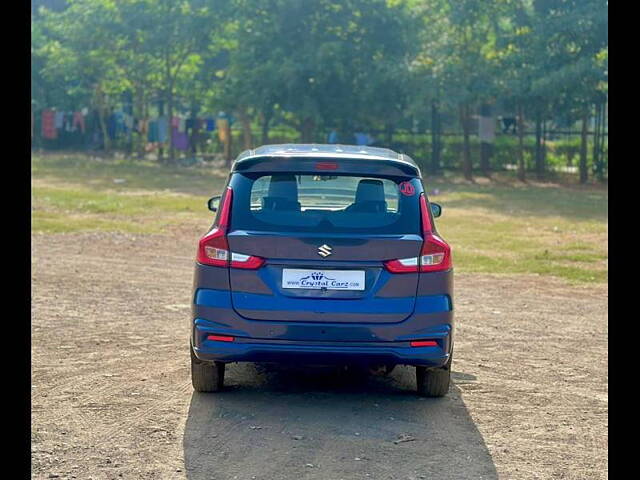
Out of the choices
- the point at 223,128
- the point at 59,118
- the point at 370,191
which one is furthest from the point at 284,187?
the point at 59,118

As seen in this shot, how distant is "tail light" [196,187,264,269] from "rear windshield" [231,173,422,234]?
0.21ft

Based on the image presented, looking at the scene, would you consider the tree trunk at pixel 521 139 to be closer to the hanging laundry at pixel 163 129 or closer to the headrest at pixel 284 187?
the hanging laundry at pixel 163 129

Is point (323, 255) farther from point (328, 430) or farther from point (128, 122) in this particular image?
point (128, 122)

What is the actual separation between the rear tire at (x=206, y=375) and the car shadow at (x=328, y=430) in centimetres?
7

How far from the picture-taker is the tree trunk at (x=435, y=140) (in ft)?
111

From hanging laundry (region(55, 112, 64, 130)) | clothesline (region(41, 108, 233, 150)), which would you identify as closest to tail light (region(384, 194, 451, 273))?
clothesline (region(41, 108, 233, 150))

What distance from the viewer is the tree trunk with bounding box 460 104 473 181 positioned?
33.2 metres

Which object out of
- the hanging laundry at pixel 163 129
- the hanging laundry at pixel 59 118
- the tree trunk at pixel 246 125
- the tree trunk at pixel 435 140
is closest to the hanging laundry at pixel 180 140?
the hanging laundry at pixel 163 129

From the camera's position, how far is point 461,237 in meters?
19.0

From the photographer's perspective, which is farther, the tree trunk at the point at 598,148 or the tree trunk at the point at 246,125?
the tree trunk at the point at 246,125

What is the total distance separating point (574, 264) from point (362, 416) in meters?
9.19

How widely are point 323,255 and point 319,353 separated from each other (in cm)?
59

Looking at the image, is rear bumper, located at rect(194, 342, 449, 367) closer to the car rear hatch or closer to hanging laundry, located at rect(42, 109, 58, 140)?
the car rear hatch
